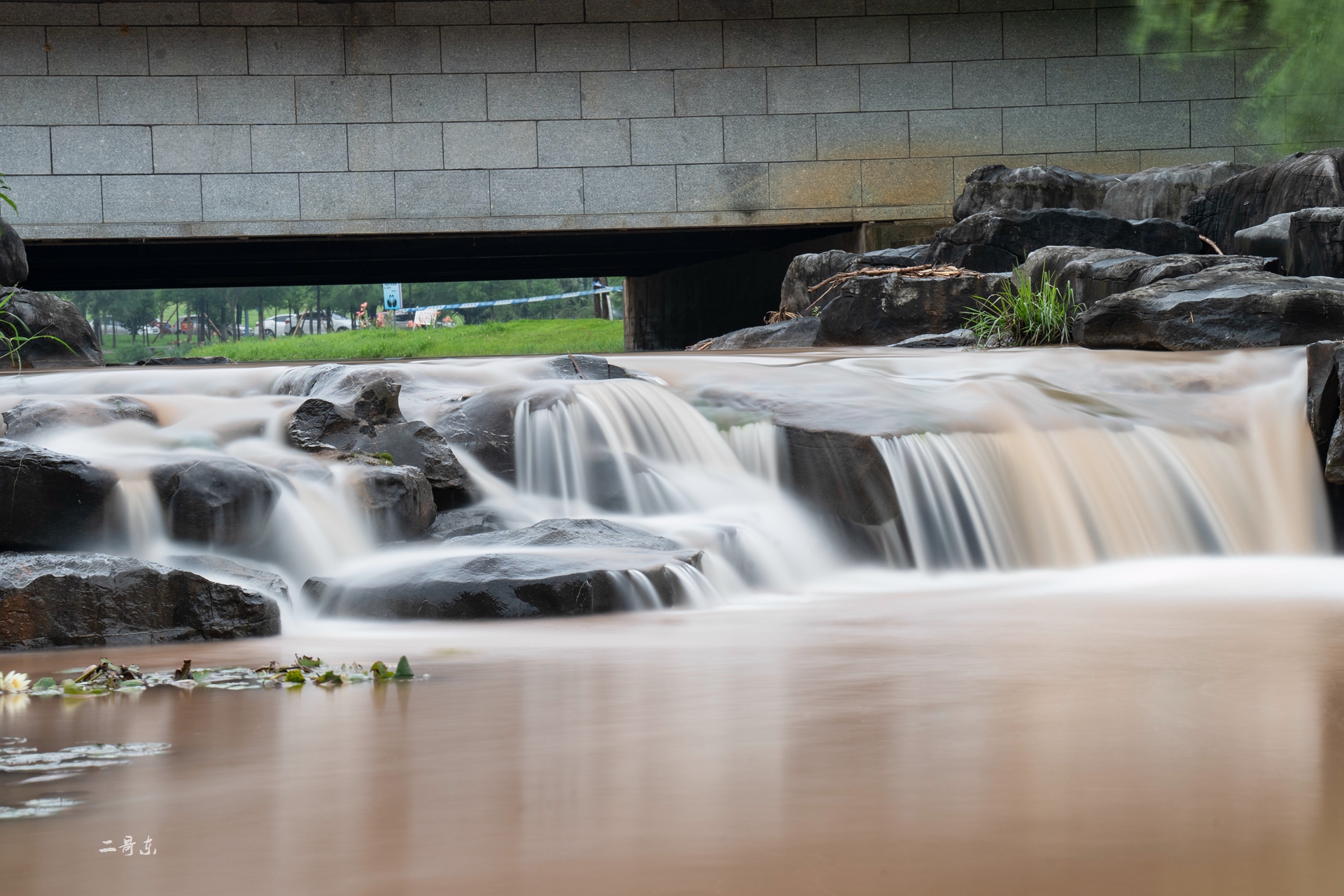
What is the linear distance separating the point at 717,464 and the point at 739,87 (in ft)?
30.3

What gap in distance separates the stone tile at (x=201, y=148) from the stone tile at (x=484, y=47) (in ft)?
7.37

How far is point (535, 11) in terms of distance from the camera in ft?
45.4

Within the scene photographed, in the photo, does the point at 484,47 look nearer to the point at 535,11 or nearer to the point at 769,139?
the point at 535,11

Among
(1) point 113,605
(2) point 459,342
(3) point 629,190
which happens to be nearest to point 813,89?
(3) point 629,190

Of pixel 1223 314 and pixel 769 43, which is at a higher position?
pixel 769 43

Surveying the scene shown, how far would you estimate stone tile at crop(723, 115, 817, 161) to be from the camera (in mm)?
14125

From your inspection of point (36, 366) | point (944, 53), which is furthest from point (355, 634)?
point (944, 53)

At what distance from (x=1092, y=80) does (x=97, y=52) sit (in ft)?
34.4

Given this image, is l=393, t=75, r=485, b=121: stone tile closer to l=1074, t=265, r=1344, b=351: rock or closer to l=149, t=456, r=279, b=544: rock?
l=1074, t=265, r=1344, b=351: rock

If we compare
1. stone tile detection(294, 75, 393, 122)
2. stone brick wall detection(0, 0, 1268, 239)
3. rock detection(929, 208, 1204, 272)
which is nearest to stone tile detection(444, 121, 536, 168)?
stone brick wall detection(0, 0, 1268, 239)

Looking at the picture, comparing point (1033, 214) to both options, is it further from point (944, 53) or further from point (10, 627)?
point (10, 627)

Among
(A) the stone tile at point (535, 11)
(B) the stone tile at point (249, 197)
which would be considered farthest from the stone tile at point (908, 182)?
(B) the stone tile at point (249, 197)

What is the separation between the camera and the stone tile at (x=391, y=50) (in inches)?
537

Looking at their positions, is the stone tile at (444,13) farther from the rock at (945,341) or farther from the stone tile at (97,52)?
the rock at (945,341)
